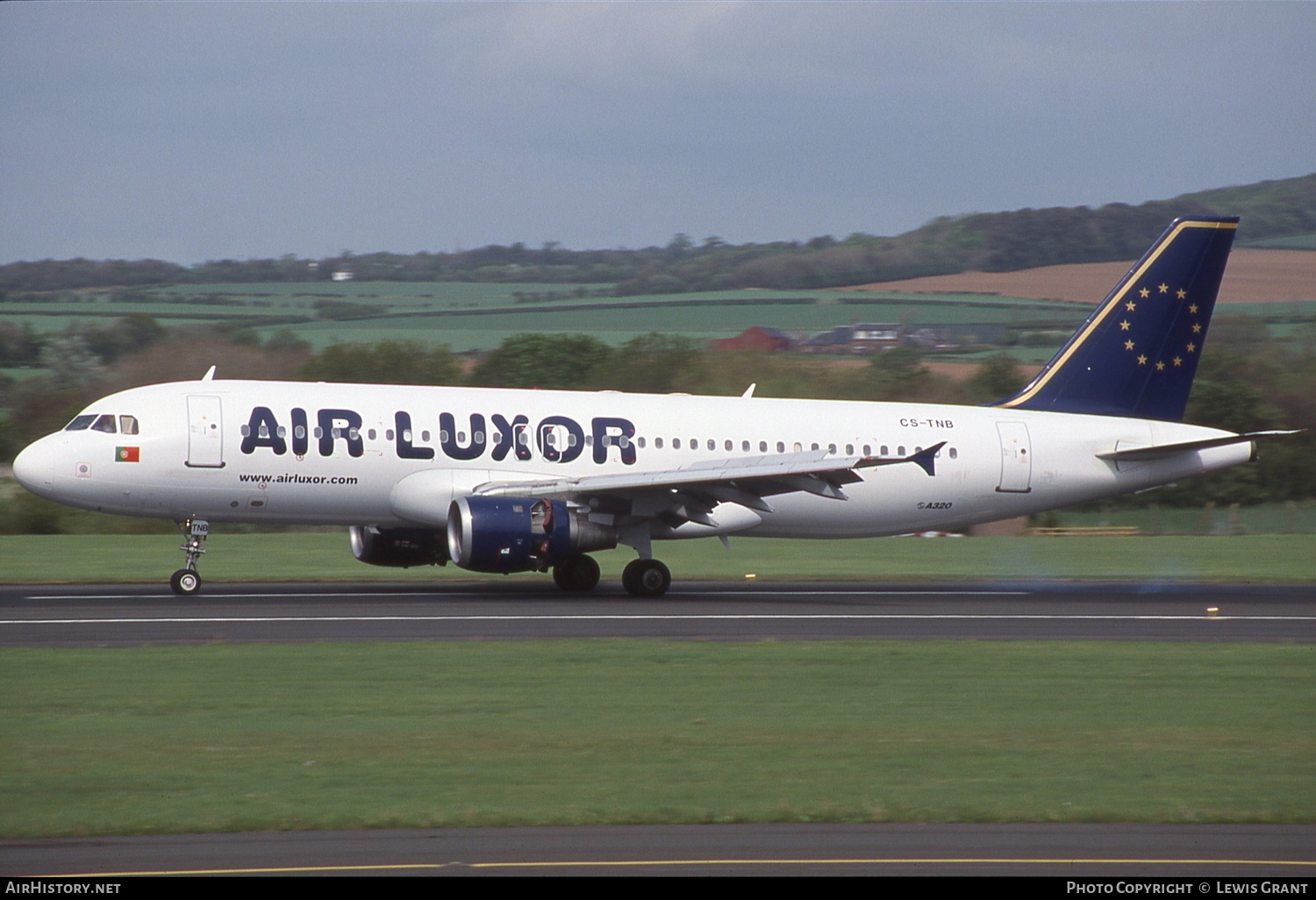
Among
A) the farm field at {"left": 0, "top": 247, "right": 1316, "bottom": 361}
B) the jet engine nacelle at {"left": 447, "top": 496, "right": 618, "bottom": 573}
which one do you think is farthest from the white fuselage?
the farm field at {"left": 0, "top": 247, "right": 1316, "bottom": 361}

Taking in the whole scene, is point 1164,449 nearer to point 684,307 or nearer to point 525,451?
point 525,451

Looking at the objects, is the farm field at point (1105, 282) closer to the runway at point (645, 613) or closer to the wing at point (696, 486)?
the runway at point (645, 613)

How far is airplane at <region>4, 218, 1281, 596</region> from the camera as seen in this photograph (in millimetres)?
25812

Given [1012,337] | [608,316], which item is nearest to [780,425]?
[1012,337]

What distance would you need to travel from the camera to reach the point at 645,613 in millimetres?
24250

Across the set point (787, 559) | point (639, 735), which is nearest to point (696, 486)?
point (639, 735)

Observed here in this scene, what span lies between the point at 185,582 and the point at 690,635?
33.2 feet

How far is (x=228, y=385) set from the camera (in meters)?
26.8

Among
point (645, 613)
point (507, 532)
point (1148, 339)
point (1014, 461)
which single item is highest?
point (1148, 339)

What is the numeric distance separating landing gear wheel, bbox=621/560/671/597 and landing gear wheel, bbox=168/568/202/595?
25.6 feet

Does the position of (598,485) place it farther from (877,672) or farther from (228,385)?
(877,672)

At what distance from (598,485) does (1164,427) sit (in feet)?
43.7

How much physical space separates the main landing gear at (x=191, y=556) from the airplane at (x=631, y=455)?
0.16ft

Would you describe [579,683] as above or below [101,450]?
below
